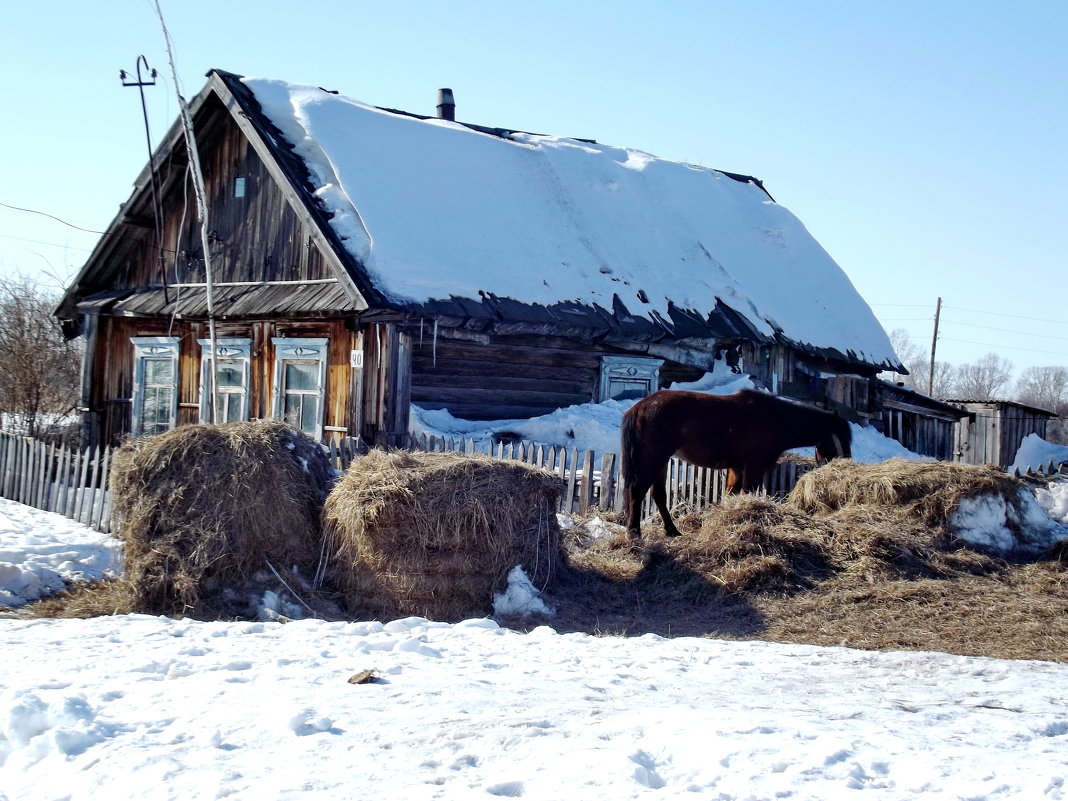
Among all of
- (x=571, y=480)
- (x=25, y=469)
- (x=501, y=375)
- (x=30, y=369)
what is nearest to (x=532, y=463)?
(x=571, y=480)

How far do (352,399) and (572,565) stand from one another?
6945 millimetres

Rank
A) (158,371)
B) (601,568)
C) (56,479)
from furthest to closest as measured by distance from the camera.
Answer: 1. (158,371)
2. (56,479)
3. (601,568)

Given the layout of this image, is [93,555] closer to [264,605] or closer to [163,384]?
[264,605]

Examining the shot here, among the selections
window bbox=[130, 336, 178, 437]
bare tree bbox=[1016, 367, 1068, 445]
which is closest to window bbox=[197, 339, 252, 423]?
window bbox=[130, 336, 178, 437]

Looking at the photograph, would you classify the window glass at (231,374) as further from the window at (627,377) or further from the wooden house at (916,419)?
the wooden house at (916,419)

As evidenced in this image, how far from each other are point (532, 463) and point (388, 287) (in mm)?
4487

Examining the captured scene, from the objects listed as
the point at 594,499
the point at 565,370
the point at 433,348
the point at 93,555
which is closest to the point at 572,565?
the point at 594,499

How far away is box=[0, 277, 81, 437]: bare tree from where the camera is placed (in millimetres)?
19875

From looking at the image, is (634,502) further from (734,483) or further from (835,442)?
(835,442)

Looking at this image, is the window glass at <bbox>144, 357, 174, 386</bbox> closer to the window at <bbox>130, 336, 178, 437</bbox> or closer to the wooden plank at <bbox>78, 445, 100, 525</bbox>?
the window at <bbox>130, 336, 178, 437</bbox>

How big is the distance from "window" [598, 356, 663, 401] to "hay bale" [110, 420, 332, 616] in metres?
9.65

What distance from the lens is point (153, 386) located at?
17.9 m

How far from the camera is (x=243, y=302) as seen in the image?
15.8 m

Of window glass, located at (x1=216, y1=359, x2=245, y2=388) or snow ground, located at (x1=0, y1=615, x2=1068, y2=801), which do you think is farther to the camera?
window glass, located at (x1=216, y1=359, x2=245, y2=388)
